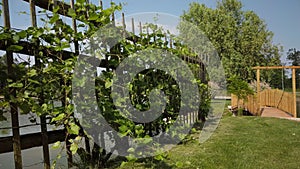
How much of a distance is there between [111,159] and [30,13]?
5.67ft

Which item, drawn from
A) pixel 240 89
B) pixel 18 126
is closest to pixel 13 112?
pixel 18 126

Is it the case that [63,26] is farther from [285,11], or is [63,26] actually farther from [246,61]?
[285,11]

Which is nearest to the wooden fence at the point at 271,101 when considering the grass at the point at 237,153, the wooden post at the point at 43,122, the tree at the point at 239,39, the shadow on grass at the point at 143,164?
the grass at the point at 237,153

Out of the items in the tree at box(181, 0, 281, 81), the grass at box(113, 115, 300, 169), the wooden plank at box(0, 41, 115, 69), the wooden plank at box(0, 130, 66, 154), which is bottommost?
the grass at box(113, 115, 300, 169)

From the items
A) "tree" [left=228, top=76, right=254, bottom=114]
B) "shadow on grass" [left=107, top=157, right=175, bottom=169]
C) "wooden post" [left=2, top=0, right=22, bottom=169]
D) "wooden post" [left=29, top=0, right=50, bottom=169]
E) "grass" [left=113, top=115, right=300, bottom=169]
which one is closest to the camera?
"wooden post" [left=2, top=0, right=22, bottom=169]

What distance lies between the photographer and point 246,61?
2402cm

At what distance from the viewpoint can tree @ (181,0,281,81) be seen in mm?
23781

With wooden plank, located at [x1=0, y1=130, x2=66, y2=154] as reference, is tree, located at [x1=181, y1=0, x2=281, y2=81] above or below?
above

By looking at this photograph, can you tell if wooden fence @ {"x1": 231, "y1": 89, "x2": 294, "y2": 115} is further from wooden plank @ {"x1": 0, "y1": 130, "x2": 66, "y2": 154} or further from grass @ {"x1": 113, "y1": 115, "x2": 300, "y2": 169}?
wooden plank @ {"x1": 0, "y1": 130, "x2": 66, "y2": 154}

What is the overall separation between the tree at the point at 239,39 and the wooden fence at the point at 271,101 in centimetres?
999

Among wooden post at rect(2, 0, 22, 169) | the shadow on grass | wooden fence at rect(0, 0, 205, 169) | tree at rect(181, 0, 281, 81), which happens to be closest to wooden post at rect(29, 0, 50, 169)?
wooden fence at rect(0, 0, 205, 169)

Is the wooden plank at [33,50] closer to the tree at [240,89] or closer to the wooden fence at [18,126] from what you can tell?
the wooden fence at [18,126]

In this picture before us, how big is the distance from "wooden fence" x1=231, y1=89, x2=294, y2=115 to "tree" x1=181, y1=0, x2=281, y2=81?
9.99 meters

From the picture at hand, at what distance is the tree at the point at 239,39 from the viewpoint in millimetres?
23781
